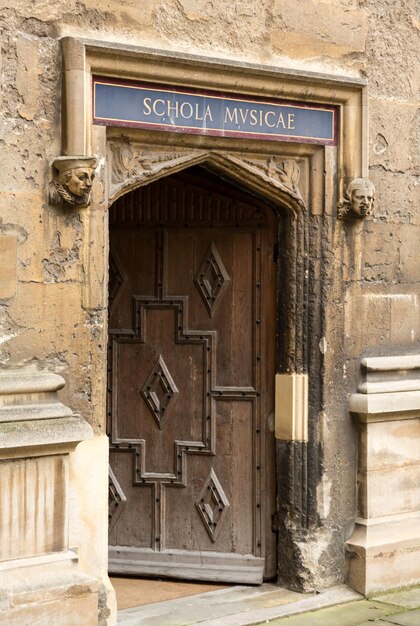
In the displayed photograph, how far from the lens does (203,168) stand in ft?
23.1

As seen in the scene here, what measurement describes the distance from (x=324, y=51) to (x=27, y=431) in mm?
2878

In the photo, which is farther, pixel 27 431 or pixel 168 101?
pixel 168 101

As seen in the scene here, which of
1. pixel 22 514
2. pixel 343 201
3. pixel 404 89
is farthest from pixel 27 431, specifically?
pixel 404 89

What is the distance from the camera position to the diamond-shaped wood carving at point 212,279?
740cm

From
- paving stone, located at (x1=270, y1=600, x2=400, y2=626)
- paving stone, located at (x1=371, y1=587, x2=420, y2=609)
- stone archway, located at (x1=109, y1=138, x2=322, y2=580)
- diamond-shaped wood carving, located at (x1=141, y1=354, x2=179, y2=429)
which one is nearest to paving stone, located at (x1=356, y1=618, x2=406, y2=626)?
paving stone, located at (x1=270, y1=600, x2=400, y2=626)

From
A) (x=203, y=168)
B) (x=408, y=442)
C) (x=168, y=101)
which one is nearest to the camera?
(x=168, y=101)

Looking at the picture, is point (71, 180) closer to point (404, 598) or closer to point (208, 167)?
point (208, 167)

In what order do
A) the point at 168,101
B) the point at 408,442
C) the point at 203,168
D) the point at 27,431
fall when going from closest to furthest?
the point at 27,431 → the point at 168,101 → the point at 203,168 → the point at 408,442

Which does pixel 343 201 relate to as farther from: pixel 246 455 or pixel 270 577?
pixel 270 577

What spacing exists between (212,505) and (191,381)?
751 millimetres

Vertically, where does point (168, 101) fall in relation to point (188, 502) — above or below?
above

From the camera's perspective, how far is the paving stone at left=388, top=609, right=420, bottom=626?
6.66m

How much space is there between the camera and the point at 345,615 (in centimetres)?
682

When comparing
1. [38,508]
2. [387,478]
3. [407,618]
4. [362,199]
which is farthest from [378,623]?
[362,199]
